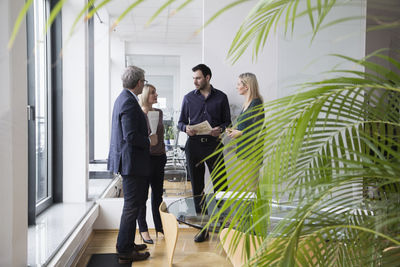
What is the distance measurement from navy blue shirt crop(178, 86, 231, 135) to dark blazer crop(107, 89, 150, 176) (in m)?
0.97

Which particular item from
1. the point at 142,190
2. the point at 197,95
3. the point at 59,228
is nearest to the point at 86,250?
the point at 59,228

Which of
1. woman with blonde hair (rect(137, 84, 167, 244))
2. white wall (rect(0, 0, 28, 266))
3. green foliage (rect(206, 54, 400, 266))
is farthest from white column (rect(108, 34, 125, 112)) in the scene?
green foliage (rect(206, 54, 400, 266))

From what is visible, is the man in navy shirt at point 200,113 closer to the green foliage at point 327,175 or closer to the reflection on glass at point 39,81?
the reflection on glass at point 39,81

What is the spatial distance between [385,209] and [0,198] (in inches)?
65.9

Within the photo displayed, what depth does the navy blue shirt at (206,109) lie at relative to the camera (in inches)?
152

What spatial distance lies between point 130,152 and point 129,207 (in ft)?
1.54

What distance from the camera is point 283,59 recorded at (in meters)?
2.28

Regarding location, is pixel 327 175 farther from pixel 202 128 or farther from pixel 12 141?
pixel 202 128

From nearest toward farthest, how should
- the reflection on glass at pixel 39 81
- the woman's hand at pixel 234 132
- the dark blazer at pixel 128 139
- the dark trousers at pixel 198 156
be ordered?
the woman's hand at pixel 234 132, the reflection on glass at pixel 39 81, the dark blazer at pixel 128 139, the dark trousers at pixel 198 156

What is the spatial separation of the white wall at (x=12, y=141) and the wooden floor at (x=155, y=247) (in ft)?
4.40

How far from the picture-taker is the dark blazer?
2832 millimetres

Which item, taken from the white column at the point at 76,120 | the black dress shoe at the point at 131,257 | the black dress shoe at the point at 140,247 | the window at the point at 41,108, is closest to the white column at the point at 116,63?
the white column at the point at 76,120

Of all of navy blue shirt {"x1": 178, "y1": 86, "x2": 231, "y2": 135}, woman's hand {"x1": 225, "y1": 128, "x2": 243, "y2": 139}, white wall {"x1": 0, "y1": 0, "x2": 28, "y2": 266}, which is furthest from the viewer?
navy blue shirt {"x1": 178, "y1": 86, "x2": 231, "y2": 135}

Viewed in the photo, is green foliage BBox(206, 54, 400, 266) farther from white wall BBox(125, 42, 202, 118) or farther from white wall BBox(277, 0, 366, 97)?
white wall BBox(125, 42, 202, 118)
